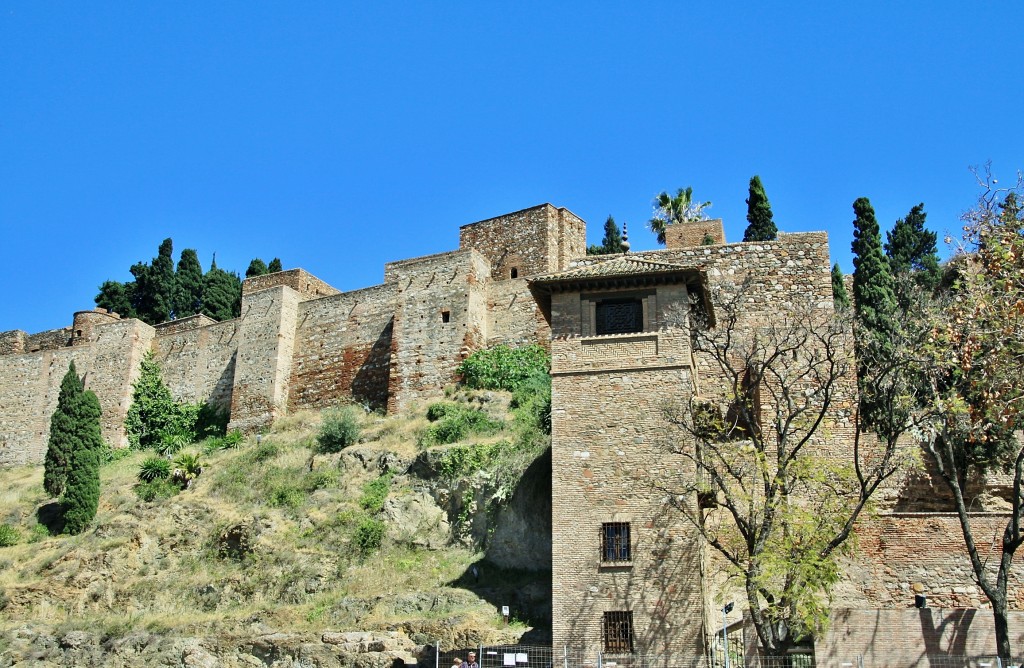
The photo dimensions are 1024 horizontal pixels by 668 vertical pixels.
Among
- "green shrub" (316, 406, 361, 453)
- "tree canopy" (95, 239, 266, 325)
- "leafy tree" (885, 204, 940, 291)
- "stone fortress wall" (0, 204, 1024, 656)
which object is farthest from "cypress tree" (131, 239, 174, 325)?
"leafy tree" (885, 204, 940, 291)

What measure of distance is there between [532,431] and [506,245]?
12.6 meters

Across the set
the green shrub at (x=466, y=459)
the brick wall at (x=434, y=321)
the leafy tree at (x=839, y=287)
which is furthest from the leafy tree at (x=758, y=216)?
the green shrub at (x=466, y=459)

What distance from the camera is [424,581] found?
26.3 metres

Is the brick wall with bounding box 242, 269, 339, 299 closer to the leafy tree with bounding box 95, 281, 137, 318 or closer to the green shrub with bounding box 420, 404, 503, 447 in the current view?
the green shrub with bounding box 420, 404, 503, 447

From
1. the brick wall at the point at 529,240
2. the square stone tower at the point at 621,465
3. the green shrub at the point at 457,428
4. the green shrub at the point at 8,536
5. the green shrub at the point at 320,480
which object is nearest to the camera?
the square stone tower at the point at 621,465

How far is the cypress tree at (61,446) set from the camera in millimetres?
36156

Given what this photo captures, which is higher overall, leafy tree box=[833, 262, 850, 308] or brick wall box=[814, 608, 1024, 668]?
leafy tree box=[833, 262, 850, 308]

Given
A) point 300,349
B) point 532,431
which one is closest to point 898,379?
point 532,431

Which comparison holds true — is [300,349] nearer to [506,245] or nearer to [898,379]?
[506,245]

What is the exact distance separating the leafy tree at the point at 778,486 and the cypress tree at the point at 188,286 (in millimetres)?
41301

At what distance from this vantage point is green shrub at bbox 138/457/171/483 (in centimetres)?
3534

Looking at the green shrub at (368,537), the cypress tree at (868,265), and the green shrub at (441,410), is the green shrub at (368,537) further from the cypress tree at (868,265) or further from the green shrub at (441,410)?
the cypress tree at (868,265)

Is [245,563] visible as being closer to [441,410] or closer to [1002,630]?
[441,410]

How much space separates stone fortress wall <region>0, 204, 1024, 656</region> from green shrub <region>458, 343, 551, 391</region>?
27.4 inches
